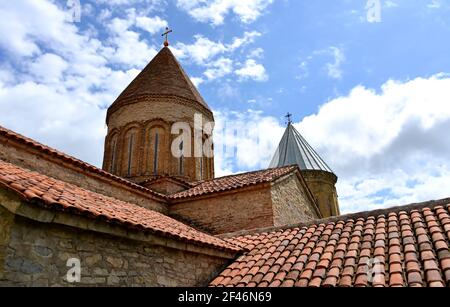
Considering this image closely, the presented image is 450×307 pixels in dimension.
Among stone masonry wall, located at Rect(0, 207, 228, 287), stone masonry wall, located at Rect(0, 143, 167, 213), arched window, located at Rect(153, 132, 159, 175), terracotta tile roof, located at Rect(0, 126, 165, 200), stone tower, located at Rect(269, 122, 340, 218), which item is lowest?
stone masonry wall, located at Rect(0, 207, 228, 287)

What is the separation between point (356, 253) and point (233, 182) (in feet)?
18.9

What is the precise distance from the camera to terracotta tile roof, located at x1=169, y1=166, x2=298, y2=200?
31.4 ft

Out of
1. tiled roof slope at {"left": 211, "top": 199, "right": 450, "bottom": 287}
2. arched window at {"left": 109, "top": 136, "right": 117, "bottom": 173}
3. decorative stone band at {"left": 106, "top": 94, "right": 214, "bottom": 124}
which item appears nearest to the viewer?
tiled roof slope at {"left": 211, "top": 199, "right": 450, "bottom": 287}

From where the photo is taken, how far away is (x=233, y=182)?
1049cm

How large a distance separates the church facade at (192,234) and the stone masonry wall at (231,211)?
28 millimetres

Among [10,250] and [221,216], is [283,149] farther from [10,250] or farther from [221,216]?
[10,250]

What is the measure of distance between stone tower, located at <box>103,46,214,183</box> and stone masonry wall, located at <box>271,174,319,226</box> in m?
4.21

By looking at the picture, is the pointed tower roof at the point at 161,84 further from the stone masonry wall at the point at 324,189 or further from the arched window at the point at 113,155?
the stone masonry wall at the point at 324,189

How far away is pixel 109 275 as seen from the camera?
4293mm

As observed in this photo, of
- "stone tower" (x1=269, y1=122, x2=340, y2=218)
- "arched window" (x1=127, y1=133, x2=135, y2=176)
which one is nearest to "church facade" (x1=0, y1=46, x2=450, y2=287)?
"arched window" (x1=127, y1=133, x2=135, y2=176)

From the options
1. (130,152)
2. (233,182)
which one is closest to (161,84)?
(130,152)

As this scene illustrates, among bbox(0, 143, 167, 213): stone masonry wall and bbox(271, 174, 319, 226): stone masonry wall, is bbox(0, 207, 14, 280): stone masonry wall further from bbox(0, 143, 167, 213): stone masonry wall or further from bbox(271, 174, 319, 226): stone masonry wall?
bbox(271, 174, 319, 226): stone masonry wall

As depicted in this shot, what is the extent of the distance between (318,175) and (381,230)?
15012 mm
